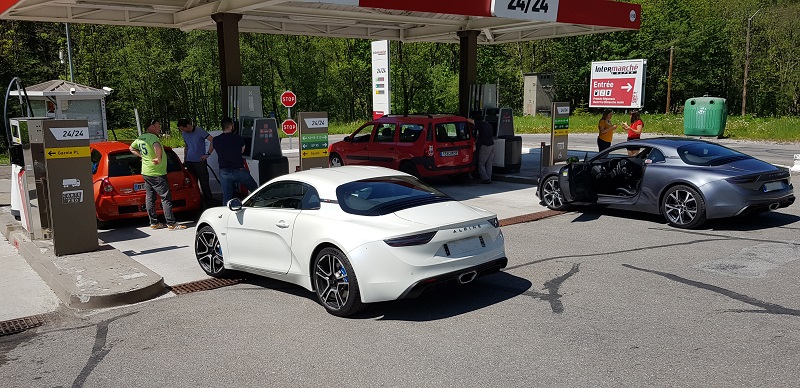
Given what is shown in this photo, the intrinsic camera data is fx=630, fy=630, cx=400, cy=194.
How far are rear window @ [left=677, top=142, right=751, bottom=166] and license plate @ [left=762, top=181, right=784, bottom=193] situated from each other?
611 mm

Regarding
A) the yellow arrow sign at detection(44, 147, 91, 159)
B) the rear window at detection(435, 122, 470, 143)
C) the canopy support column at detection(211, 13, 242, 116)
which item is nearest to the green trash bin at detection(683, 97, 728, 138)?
the rear window at detection(435, 122, 470, 143)

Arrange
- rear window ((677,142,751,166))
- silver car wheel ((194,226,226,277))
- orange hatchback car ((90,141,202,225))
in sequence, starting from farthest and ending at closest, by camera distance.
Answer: orange hatchback car ((90,141,202,225)) → rear window ((677,142,751,166)) → silver car wheel ((194,226,226,277))

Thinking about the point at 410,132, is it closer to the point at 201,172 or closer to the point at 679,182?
the point at 201,172

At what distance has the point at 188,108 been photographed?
50.7 meters

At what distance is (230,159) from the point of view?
10.4m

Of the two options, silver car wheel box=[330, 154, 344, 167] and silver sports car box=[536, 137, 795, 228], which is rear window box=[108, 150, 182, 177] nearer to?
silver car wheel box=[330, 154, 344, 167]

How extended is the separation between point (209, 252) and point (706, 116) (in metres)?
25.5

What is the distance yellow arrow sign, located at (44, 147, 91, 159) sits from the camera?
310 inches

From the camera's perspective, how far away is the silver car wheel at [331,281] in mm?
5816

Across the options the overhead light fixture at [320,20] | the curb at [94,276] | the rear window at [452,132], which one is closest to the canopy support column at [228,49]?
the overhead light fixture at [320,20]

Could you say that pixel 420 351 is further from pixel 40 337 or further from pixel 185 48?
pixel 185 48

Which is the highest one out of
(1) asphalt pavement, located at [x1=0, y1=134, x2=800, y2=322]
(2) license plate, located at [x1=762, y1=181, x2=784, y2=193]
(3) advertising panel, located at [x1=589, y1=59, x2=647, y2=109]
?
(3) advertising panel, located at [x1=589, y1=59, x2=647, y2=109]

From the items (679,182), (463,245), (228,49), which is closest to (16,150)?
(228,49)

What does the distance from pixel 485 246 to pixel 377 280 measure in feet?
3.81
